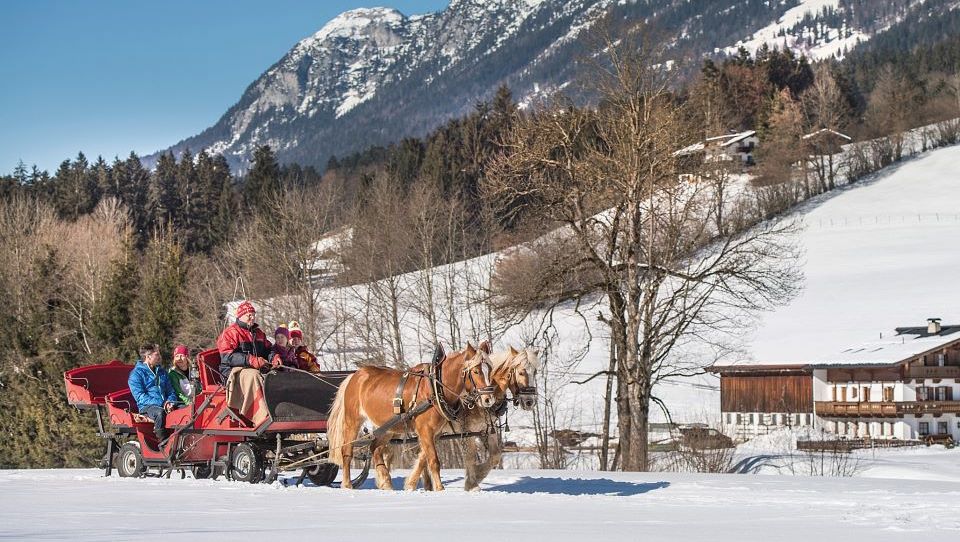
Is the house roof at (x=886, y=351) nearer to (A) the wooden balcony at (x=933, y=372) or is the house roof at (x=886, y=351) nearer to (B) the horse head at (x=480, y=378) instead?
(A) the wooden balcony at (x=933, y=372)

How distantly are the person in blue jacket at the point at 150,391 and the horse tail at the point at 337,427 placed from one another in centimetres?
280

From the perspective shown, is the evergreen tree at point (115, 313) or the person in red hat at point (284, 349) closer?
the person in red hat at point (284, 349)

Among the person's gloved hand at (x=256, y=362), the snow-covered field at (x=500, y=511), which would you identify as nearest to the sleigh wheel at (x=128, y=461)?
the snow-covered field at (x=500, y=511)

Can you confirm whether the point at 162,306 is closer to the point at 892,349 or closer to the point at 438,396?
the point at 438,396

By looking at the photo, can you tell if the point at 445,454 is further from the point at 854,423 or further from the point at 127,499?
the point at 854,423

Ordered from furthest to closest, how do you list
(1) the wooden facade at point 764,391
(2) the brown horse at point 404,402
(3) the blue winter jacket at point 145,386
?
(1) the wooden facade at point 764,391 → (3) the blue winter jacket at point 145,386 → (2) the brown horse at point 404,402

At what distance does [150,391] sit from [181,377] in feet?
4.12

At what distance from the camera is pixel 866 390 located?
55250 mm

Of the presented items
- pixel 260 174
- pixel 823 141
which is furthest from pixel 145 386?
pixel 823 141

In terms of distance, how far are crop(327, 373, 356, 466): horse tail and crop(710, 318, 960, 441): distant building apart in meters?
41.3

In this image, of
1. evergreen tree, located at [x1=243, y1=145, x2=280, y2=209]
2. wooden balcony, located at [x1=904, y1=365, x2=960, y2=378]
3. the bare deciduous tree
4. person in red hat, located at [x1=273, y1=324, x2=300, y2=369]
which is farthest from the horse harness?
evergreen tree, located at [x1=243, y1=145, x2=280, y2=209]

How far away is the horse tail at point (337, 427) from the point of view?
1349 cm

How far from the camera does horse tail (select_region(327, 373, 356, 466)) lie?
13.5 meters

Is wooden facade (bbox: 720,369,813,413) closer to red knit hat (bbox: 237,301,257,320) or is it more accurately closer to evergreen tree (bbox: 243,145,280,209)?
red knit hat (bbox: 237,301,257,320)
